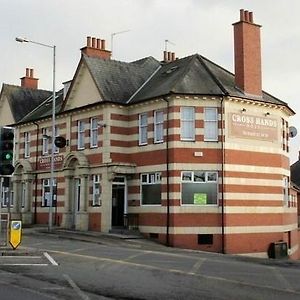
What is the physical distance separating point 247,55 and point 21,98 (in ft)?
65.0

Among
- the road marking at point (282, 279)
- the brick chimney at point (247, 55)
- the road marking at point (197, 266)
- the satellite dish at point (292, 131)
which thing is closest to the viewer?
the road marking at point (282, 279)

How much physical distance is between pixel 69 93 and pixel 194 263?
18.7 meters

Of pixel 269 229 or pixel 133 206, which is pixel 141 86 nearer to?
pixel 133 206

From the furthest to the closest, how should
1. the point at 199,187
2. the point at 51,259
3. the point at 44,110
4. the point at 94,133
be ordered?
1. the point at 44,110
2. the point at 94,133
3. the point at 199,187
4. the point at 51,259

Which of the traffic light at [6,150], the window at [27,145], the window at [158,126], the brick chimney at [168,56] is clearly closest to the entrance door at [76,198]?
the window at [158,126]

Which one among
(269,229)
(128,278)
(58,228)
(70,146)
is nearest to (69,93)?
(70,146)

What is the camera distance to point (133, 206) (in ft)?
102

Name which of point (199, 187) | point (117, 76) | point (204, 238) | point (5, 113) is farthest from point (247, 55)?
point (5, 113)

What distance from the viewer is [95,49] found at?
121 ft

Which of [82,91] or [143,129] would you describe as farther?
[82,91]

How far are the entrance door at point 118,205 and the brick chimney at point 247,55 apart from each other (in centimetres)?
873

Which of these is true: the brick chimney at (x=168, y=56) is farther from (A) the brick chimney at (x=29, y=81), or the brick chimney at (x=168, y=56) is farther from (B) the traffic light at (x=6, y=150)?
(B) the traffic light at (x=6, y=150)

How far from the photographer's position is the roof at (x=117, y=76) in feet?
107

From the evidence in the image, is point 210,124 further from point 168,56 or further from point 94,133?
point 168,56
